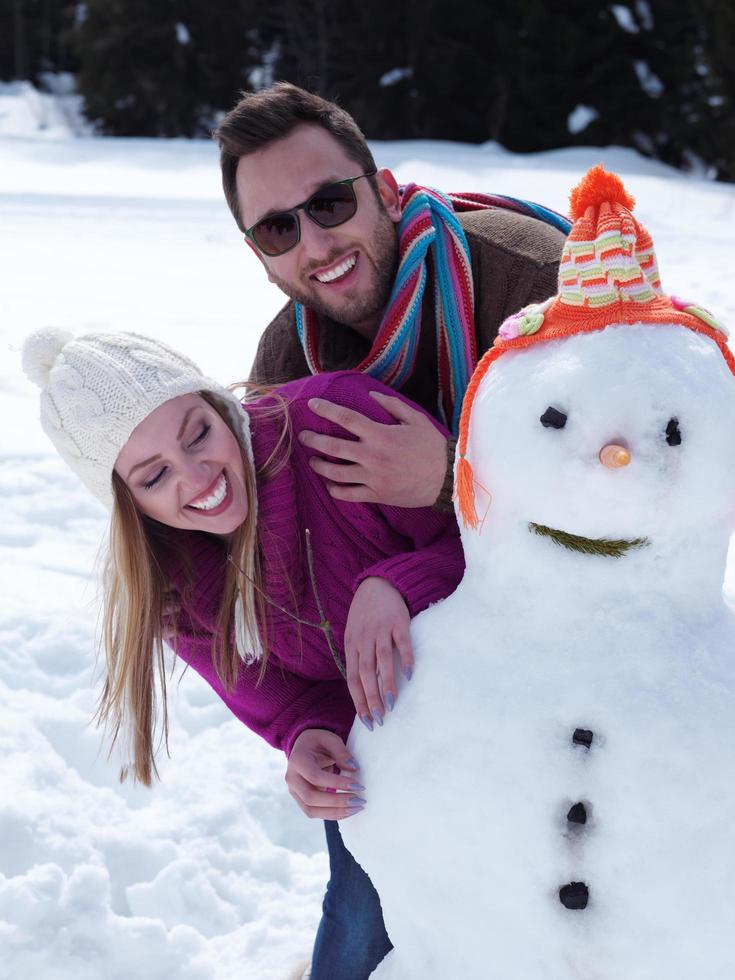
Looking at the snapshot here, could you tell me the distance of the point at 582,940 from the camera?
121 centimetres

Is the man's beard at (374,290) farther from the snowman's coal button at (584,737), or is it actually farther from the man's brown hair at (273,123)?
the snowman's coal button at (584,737)

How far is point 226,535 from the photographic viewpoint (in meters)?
1.76

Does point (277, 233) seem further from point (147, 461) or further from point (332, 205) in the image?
point (147, 461)

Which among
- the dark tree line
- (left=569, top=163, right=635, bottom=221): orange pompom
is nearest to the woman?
(left=569, top=163, right=635, bottom=221): orange pompom

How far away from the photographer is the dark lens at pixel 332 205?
2082 mm

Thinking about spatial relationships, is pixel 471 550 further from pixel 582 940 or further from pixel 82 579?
pixel 82 579

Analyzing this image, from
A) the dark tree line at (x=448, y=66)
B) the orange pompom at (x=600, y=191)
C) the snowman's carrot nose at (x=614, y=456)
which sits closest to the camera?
the snowman's carrot nose at (x=614, y=456)

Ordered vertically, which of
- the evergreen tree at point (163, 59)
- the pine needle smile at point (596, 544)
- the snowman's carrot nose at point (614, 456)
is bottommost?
the evergreen tree at point (163, 59)

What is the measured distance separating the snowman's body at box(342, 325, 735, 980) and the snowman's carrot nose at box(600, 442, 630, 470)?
0.05 ft

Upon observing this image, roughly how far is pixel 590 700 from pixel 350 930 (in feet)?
2.92

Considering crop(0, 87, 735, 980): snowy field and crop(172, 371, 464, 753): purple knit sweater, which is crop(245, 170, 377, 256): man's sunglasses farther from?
crop(0, 87, 735, 980): snowy field

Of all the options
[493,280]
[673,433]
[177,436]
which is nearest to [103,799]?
[177,436]

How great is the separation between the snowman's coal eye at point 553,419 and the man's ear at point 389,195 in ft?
3.80

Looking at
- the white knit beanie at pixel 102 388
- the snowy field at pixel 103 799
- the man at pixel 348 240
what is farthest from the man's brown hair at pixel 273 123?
the snowy field at pixel 103 799
